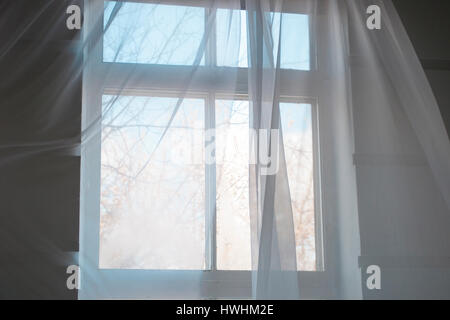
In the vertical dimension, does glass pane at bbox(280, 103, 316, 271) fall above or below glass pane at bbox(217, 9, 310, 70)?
below

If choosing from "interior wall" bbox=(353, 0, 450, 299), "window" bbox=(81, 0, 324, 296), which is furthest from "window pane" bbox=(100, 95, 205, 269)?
"interior wall" bbox=(353, 0, 450, 299)

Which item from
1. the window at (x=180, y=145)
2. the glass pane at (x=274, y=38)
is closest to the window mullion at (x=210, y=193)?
the window at (x=180, y=145)

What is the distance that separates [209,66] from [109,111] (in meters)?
0.34

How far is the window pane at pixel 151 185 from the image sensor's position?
197 centimetres

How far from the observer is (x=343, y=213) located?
209 cm

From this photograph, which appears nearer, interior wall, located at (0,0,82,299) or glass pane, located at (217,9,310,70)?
interior wall, located at (0,0,82,299)

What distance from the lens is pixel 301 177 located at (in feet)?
6.82

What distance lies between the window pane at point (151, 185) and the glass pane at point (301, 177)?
27cm

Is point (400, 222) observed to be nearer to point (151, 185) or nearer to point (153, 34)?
point (151, 185)

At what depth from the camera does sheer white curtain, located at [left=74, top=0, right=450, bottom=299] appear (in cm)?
197

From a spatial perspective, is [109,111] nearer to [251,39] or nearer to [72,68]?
[72,68]

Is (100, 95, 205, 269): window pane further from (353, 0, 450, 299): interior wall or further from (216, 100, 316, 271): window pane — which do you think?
(353, 0, 450, 299): interior wall

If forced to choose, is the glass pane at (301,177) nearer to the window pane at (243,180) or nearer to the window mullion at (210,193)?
the window pane at (243,180)
